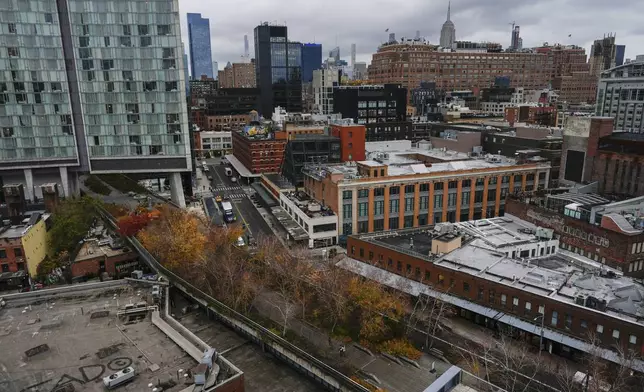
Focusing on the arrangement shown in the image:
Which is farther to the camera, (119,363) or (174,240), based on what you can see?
(174,240)

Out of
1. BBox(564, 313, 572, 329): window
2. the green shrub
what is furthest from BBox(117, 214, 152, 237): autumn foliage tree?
BBox(564, 313, 572, 329): window

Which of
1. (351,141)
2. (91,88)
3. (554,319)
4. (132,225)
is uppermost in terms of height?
(91,88)

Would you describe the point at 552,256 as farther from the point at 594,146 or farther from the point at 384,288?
the point at 594,146

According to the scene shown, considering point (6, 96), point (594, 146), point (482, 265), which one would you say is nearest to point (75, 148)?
point (6, 96)

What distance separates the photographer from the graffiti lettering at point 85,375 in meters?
36.9

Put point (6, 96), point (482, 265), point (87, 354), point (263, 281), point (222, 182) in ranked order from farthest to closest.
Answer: point (222, 182) → point (6, 96) → point (263, 281) → point (482, 265) → point (87, 354)

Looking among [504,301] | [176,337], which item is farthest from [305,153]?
[176,337]

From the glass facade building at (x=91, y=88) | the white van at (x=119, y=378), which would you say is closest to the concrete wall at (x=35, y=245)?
the glass facade building at (x=91, y=88)

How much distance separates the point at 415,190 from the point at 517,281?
126 feet

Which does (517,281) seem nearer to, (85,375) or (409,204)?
(409,204)

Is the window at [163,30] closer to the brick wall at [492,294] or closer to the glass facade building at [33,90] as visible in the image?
the glass facade building at [33,90]

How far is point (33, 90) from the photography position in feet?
307

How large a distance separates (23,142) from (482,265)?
9601cm

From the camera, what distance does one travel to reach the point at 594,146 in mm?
85125
